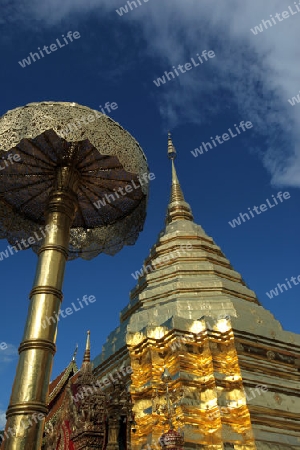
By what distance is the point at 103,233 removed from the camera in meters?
7.76

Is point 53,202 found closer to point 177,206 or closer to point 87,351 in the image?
point 87,351

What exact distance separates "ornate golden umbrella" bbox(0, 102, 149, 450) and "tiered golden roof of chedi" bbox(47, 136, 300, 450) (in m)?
2.40

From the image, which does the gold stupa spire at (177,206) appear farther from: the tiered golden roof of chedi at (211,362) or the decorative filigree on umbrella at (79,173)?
the decorative filigree on umbrella at (79,173)

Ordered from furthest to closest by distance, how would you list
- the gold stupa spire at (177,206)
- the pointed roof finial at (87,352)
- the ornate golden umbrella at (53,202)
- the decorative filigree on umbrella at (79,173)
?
the gold stupa spire at (177,206)
the pointed roof finial at (87,352)
the decorative filigree on umbrella at (79,173)
the ornate golden umbrella at (53,202)

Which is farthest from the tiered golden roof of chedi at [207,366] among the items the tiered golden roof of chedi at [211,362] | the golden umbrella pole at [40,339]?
the golden umbrella pole at [40,339]

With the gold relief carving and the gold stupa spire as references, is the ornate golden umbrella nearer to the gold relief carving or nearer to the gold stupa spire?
the gold relief carving

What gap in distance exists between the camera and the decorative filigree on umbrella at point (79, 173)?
5.58 meters

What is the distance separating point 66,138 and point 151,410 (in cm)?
551

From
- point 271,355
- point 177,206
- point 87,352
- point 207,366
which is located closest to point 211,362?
point 207,366

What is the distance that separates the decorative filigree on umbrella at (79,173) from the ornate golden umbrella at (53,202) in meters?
0.02

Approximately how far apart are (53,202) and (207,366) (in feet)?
16.3

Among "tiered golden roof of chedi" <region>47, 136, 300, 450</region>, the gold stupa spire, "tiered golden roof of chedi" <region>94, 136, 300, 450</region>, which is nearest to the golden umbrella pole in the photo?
"tiered golden roof of chedi" <region>47, 136, 300, 450</region>

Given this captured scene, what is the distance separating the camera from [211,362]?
8.51 m

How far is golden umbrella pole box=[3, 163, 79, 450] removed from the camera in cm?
402
